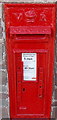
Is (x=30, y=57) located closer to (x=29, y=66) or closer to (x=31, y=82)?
(x=29, y=66)

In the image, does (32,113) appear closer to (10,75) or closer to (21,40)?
(10,75)

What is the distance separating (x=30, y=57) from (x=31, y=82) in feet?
0.93

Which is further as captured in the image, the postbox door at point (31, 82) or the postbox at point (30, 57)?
the postbox door at point (31, 82)

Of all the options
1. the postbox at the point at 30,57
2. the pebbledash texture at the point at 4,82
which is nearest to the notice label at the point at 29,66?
the postbox at the point at 30,57

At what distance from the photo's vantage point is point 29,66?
2660 mm

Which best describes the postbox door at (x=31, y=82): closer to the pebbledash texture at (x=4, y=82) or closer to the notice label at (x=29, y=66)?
the notice label at (x=29, y=66)

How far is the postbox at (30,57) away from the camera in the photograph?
8.09 ft

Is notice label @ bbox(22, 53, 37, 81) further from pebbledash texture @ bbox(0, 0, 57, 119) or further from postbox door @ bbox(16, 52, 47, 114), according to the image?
pebbledash texture @ bbox(0, 0, 57, 119)

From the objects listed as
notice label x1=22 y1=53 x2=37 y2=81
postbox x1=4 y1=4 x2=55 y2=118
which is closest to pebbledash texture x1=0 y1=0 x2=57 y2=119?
postbox x1=4 y1=4 x2=55 y2=118

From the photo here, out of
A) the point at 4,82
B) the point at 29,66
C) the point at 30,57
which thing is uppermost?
the point at 30,57

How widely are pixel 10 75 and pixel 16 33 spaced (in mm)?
502

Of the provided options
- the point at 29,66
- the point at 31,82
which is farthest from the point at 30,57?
the point at 31,82

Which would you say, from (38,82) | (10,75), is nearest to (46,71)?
(38,82)

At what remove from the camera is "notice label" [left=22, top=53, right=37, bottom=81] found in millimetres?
2617
